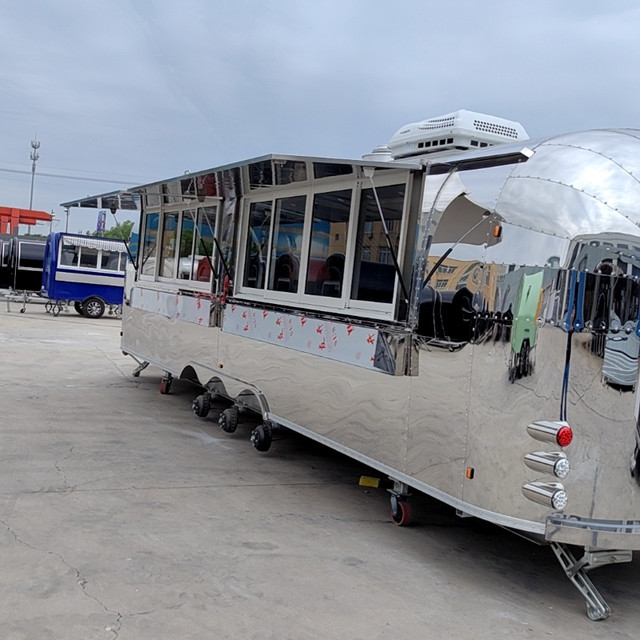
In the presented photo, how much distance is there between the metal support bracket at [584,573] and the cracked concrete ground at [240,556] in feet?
0.24

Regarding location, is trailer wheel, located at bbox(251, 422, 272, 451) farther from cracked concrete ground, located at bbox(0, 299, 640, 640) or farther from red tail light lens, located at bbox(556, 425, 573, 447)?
red tail light lens, located at bbox(556, 425, 573, 447)

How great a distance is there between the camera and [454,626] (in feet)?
12.2

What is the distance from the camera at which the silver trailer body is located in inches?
154

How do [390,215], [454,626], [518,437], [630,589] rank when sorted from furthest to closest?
[390,215], [630,589], [518,437], [454,626]

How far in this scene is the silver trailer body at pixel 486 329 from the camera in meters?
3.92

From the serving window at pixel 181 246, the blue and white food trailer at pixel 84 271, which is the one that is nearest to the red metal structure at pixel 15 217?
the blue and white food trailer at pixel 84 271

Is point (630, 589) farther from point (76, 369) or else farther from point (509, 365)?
point (76, 369)

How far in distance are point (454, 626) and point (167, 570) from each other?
162cm

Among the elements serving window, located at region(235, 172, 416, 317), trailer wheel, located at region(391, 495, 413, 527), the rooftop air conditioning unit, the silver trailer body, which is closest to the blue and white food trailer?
serving window, located at region(235, 172, 416, 317)

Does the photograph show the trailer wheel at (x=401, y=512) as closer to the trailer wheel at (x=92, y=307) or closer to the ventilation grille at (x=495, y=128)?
the ventilation grille at (x=495, y=128)

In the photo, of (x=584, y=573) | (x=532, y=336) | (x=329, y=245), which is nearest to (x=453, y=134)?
(x=329, y=245)

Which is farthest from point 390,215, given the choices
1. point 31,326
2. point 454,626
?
point 31,326

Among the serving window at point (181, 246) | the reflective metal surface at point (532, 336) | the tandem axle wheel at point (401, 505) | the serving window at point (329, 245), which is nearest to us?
the reflective metal surface at point (532, 336)

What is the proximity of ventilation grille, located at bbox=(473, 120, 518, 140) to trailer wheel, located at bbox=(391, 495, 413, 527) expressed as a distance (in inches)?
110
